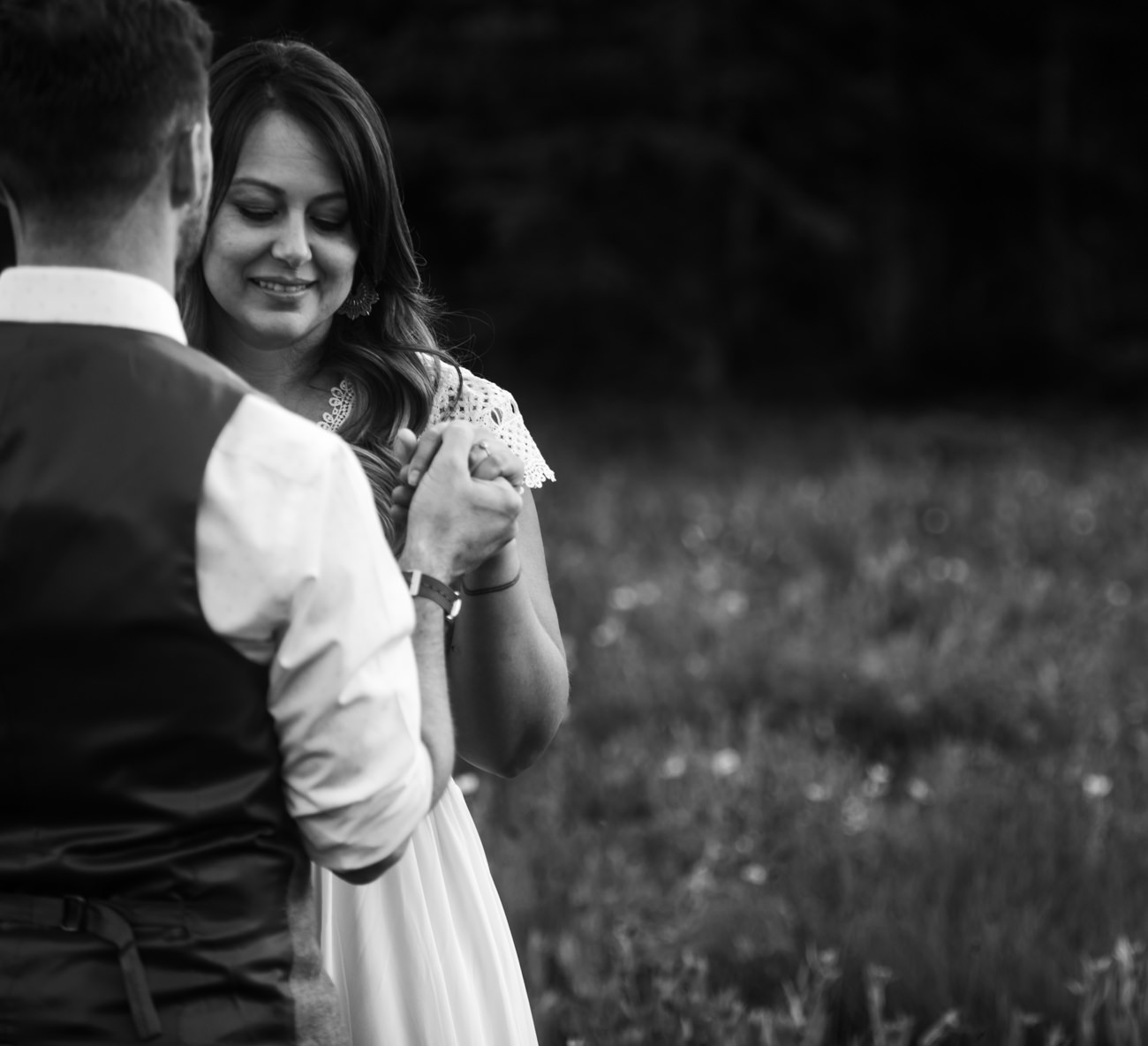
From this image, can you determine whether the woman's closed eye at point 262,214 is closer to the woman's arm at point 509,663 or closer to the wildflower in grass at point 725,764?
the woman's arm at point 509,663

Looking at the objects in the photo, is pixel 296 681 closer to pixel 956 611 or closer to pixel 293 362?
pixel 293 362

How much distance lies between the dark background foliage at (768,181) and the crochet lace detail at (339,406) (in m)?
15.1

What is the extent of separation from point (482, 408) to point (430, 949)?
816mm

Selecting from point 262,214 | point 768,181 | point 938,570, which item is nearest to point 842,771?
point 938,570

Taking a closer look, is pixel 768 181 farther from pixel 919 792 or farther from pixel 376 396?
pixel 376 396

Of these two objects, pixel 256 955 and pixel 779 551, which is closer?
pixel 256 955

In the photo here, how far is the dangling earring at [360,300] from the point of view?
7.48 ft

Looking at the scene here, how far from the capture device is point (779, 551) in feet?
27.0

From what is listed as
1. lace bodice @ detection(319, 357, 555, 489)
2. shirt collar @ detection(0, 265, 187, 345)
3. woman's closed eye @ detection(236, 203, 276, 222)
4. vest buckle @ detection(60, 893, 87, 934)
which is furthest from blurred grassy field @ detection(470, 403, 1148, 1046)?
shirt collar @ detection(0, 265, 187, 345)

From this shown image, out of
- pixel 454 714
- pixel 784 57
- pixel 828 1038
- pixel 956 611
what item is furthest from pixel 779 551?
pixel 784 57

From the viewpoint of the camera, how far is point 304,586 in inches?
52.4

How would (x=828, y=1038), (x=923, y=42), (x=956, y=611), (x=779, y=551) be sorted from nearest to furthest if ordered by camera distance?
(x=828, y=1038), (x=956, y=611), (x=779, y=551), (x=923, y=42)

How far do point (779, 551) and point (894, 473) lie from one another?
105 inches

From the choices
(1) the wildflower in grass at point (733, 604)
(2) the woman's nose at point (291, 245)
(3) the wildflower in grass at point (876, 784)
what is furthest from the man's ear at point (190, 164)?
(1) the wildflower in grass at point (733, 604)
